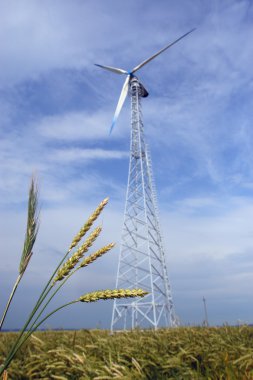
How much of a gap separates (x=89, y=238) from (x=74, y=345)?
441 cm

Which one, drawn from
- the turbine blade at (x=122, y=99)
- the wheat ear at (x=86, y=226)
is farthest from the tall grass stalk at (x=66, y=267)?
the turbine blade at (x=122, y=99)

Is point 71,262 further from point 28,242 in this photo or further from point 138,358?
point 138,358

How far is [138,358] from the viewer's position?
4957 mm

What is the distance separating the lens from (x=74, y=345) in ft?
19.5

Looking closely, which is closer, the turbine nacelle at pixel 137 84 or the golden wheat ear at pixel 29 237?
the golden wheat ear at pixel 29 237

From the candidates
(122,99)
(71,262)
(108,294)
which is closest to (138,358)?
(108,294)

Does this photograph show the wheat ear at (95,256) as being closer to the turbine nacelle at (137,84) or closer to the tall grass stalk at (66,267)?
the tall grass stalk at (66,267)

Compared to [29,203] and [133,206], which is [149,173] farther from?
[29,203]

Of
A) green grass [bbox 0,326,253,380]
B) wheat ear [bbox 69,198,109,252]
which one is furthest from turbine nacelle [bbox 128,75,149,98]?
wheat ear [bbox 69,198,109,252]

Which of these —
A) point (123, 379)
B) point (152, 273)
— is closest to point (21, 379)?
point (123, 379)

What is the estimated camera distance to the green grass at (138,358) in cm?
439

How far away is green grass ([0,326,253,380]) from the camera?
439 cm

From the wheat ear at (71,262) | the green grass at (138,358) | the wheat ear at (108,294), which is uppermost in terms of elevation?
the wheat ear at (71,262)

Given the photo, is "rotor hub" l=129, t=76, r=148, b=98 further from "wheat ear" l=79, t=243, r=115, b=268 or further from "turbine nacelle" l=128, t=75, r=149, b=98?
"wheat ear" l=79, t=243, r=115, b=268
